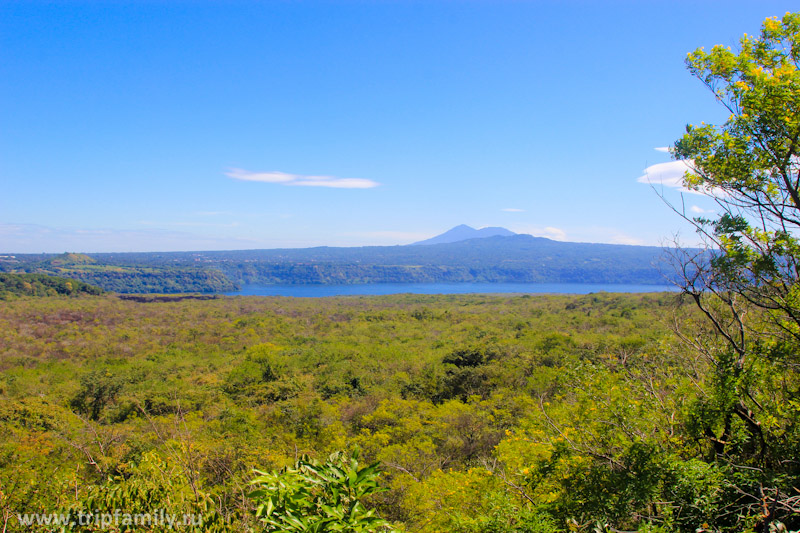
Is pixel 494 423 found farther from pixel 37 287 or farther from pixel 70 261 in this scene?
pixel 70 261

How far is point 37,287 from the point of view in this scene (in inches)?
2323

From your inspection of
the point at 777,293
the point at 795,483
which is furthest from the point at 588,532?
the point at 777,293

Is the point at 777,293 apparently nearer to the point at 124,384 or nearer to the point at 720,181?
the point at 720,181

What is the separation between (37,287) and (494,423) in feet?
231

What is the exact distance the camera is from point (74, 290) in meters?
63.0

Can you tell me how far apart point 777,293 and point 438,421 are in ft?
35.7

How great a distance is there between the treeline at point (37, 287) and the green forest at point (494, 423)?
3866cm

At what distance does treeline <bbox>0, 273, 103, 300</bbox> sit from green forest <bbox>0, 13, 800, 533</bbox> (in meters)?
38.7

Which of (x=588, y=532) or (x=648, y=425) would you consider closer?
(x=588, y=532)

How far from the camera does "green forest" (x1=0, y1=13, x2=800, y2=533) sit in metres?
4.25

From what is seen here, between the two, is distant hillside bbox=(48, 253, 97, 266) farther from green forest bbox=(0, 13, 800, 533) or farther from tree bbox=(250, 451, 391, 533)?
tree bbox=(250, 451, 391, 533)

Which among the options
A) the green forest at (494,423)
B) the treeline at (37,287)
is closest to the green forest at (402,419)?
the green forest at (494,423)

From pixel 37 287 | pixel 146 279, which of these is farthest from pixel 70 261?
pixel 37 287

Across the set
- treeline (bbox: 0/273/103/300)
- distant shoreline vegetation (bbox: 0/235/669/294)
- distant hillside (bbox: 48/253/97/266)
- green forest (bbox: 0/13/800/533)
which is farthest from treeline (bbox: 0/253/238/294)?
green forest (bbox: 0/13/800/533)
